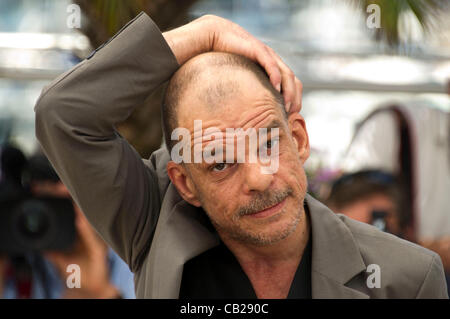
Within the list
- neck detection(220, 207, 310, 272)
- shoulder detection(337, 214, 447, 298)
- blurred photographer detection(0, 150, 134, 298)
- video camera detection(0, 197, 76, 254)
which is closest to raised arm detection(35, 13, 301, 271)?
neck detection(220, 207, 310, 272)

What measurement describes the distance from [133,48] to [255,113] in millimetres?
366

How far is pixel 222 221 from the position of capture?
6.32 ft

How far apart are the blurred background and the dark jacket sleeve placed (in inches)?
49.0

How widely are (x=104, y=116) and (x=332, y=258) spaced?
0.72 m

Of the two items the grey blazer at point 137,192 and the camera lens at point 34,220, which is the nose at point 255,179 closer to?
the grey blazer at point 137,192

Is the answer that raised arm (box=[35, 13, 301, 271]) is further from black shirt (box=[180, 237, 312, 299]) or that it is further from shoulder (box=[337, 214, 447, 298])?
shoulder (box=[337, 214, 447, 298])

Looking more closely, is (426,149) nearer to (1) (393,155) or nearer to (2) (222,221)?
(1) (393,155)

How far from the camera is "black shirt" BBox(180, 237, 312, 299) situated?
1.98 m

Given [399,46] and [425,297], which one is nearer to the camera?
[425,297]

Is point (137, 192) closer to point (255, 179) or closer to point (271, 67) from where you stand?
point (255, 179)

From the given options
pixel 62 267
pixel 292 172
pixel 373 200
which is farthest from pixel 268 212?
pixel 62 267

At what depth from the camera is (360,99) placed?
7328 mm

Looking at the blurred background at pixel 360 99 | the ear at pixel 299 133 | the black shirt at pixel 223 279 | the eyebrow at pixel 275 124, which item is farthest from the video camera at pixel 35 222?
the eyebrow at pixel 275 124
